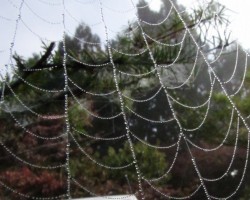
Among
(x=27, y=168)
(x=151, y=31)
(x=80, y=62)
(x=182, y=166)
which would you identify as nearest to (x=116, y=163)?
(x=182, y=166)

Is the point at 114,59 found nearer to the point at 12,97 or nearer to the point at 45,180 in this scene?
the point at 12,97

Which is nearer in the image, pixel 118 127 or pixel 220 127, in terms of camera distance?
pixel 220 127

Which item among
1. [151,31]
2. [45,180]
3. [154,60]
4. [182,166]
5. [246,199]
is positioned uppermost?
[151,31]

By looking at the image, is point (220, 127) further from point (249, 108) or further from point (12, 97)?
point (12, 97)

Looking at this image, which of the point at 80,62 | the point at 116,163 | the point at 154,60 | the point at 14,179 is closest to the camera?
the point at 80,62

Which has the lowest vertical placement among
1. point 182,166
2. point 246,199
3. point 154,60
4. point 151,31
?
point 246,199

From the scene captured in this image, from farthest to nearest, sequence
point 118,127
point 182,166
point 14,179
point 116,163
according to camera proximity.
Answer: point 118,127 → point 182,166 → point 116,163 → point 14,179

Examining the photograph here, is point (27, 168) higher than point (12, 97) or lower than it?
lower

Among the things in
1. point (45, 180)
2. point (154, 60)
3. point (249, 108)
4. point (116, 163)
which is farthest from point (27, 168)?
point (154, 60)

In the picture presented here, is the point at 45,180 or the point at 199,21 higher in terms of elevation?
the point at 199,21
